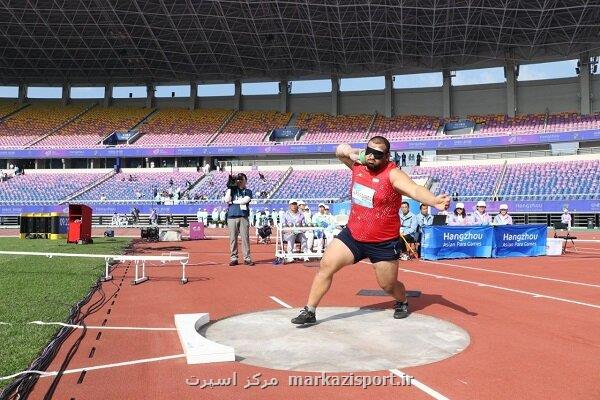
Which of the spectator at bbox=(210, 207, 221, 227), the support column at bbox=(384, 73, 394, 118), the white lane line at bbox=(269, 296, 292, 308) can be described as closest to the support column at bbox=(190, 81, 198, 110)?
the spectator at bbox=(210, 207, 221, 227)

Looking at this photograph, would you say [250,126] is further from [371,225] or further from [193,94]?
[371,225]

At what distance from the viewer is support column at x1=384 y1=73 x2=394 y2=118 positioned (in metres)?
52.2

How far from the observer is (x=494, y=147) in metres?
45.4

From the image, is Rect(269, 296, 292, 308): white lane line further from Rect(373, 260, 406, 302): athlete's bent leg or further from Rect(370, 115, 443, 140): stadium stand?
Rect(370, 115, 443, 140): stadium stand

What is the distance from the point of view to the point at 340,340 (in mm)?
5020

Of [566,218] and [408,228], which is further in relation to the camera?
[566,218]

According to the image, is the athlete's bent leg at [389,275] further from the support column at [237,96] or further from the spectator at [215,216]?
the support column at [237,96]

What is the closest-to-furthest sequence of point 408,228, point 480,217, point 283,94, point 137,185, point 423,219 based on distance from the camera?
1. point 408,228
2. point 480,217
3. point 423,219
4. point 137,185
5. point 283,94

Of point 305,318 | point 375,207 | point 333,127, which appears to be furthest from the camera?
point 333,127

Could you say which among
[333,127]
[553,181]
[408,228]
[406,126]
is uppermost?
[333,127]

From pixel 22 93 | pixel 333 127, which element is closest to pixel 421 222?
pixel 333 127

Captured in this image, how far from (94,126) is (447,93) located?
36.1m

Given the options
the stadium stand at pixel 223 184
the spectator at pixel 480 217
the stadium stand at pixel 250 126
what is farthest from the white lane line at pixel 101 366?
the stadium stand at pixel 250 126

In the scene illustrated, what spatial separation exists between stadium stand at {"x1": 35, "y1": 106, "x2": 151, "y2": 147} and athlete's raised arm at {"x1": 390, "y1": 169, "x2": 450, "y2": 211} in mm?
50580
